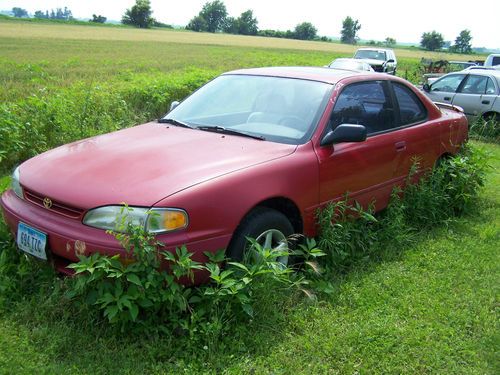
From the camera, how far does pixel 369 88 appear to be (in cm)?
441

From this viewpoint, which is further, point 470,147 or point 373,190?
point 470,147

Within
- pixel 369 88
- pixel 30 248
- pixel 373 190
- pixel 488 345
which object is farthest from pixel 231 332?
pixel 369 88

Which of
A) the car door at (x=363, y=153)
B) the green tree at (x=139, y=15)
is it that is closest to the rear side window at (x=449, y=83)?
the car door at (x=363, y=153)

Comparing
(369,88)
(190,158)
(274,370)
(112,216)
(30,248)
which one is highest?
(369,88)

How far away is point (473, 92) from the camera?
1069cm

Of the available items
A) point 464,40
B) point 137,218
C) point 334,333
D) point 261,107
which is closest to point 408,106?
point 261,107

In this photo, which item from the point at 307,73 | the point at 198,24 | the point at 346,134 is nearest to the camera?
the point at 346,134

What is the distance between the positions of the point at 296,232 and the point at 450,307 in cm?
117

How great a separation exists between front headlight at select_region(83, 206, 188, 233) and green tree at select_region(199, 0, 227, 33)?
120 m

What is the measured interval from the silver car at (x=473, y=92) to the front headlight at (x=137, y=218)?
8914mm

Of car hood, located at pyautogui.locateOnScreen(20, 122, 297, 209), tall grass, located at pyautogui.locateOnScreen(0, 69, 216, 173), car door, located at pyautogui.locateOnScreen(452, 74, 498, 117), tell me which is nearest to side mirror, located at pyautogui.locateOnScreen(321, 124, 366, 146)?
car hood, located at pyautogui.locateOnScreen(20, 122, 297, 209)

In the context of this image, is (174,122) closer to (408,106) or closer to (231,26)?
(408,106)

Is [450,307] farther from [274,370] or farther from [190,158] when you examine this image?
[190,158]

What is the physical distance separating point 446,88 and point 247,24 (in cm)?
10938
